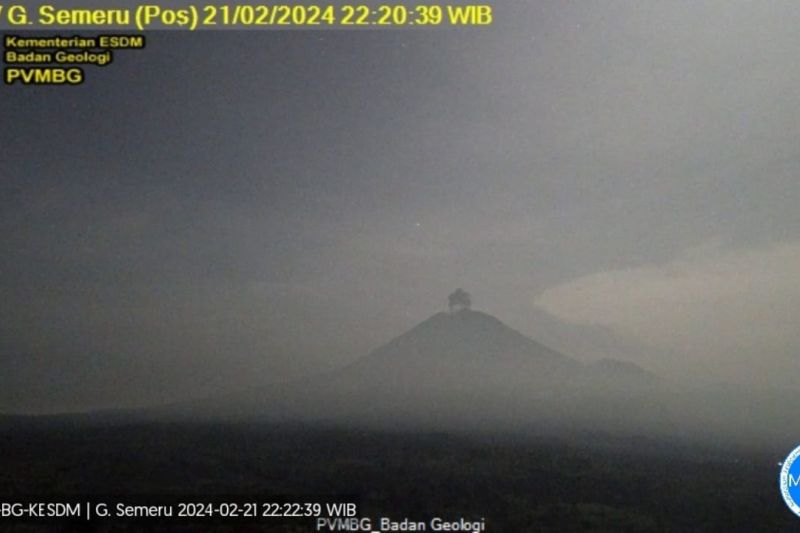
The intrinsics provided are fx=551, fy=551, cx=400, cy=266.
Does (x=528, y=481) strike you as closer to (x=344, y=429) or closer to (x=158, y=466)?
(x=344, y=429)

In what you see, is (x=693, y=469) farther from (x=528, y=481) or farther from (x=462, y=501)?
(x=462, y=501)

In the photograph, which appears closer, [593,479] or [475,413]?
[593,479]

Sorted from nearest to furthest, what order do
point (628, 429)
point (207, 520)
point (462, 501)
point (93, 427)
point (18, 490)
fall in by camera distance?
point (207, 520) → point (18, 490) → point (462, 501) → point (93, 427) → point (628, 429)

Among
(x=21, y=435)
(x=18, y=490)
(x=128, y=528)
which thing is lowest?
(x=128, y=528)

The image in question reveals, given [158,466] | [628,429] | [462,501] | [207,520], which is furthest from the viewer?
[628,429]

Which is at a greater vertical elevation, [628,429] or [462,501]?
[628,429]

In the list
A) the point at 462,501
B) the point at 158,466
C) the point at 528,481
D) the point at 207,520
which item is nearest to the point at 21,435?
the point at 158,466

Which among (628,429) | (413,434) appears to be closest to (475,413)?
(413,434)
